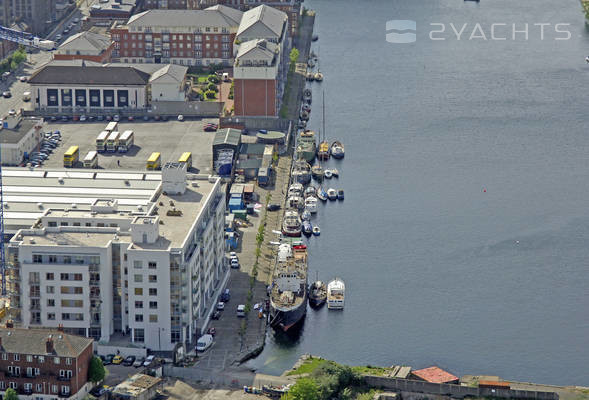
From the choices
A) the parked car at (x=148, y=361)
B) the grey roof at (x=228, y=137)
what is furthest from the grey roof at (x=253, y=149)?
the parked car at (x=148, y=361)

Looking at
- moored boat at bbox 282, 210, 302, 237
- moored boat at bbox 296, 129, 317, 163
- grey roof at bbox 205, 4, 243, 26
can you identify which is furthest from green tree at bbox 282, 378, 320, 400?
grey roof at bbox 205, 4, 243, 26

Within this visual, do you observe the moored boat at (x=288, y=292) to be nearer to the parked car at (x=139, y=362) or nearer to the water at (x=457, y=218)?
the water at (x=457, y=218)

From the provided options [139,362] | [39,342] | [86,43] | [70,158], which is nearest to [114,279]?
[139,362]

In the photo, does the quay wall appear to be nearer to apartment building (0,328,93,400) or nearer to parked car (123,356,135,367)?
parked car (123,356,135,367)

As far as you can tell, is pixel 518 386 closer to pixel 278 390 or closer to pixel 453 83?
pixel 278 390

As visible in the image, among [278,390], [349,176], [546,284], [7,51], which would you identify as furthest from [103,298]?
[7,51]

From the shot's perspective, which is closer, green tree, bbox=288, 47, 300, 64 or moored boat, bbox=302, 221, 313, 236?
moored boat, bbox=302, 221, 313, 236
